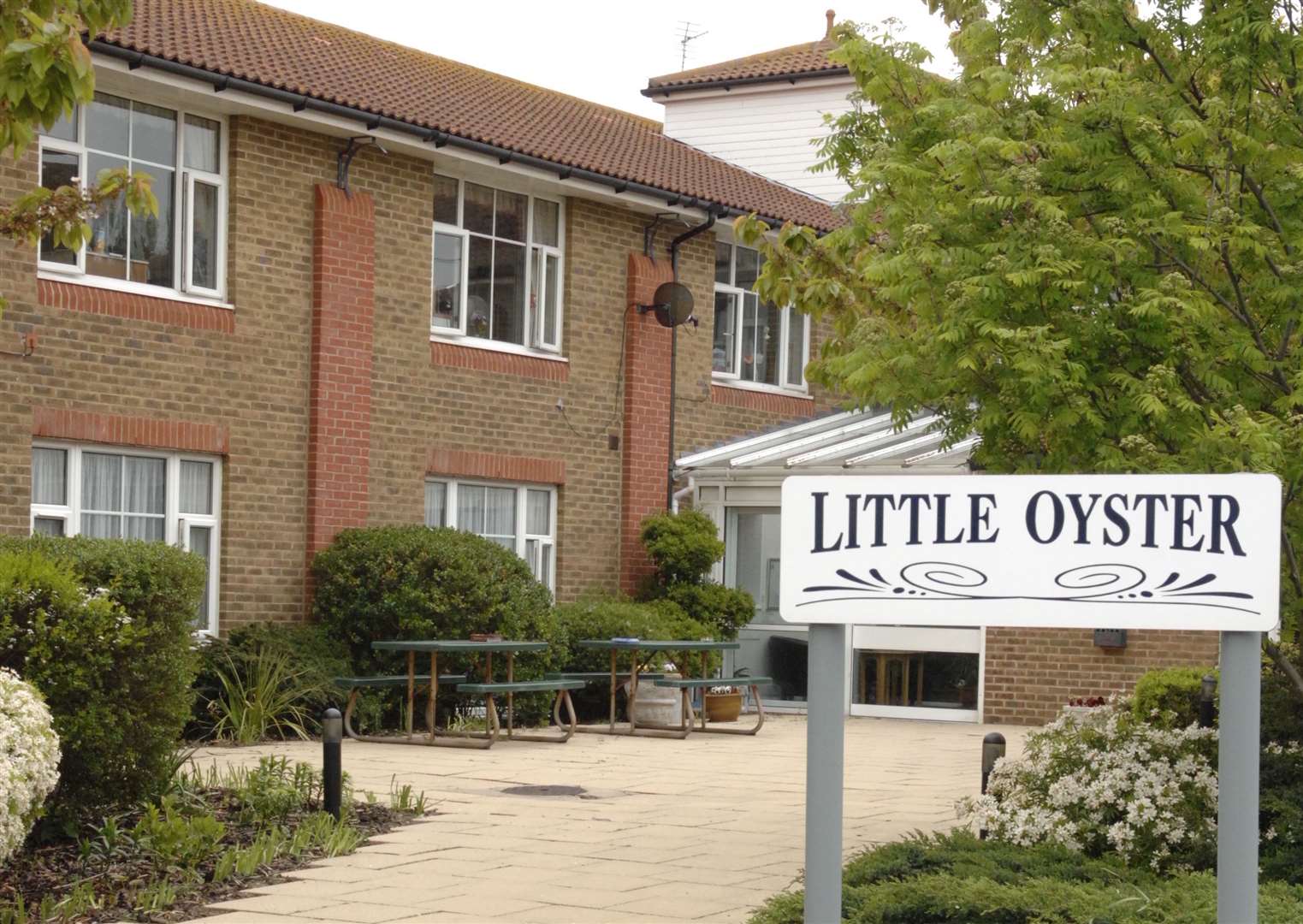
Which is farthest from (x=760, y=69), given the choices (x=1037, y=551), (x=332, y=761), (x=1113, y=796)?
(x=1037, y=551)

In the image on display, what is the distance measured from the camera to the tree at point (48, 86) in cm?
738

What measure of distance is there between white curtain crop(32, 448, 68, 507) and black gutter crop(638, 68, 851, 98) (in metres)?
15.0

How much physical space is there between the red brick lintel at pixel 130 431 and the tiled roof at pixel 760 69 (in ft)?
45.4

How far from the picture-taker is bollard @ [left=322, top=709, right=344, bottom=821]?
32.3 feet

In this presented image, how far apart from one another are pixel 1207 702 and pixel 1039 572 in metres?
6.32

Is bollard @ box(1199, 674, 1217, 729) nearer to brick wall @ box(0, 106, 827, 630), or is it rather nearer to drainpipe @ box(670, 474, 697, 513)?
brick wall @ box(0, 106, 827, 630)

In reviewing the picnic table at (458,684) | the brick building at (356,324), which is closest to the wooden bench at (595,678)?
the picnic table at (458,684)

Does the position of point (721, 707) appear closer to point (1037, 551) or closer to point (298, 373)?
point (298, 373)

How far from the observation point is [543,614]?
17.5 meters

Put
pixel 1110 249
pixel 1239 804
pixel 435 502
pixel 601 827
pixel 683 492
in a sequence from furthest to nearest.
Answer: pixel 683 492 → pixel 435 502 → pixel 601 827 → pixel 1110 249 → pixel 1239 804

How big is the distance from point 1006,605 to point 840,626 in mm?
499

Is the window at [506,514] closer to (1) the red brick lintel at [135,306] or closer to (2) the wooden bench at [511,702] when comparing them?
(2) the wooden bench at [511,702]

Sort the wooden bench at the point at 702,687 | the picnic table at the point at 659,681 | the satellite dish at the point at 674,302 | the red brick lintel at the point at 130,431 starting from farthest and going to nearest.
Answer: the satellite dish at the point at 674,302, the wooden bench at the point at 702,687, the picnic table at the point at 659,681, the red brick lintel at the point at 130,431

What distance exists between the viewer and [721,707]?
63.0 feet
